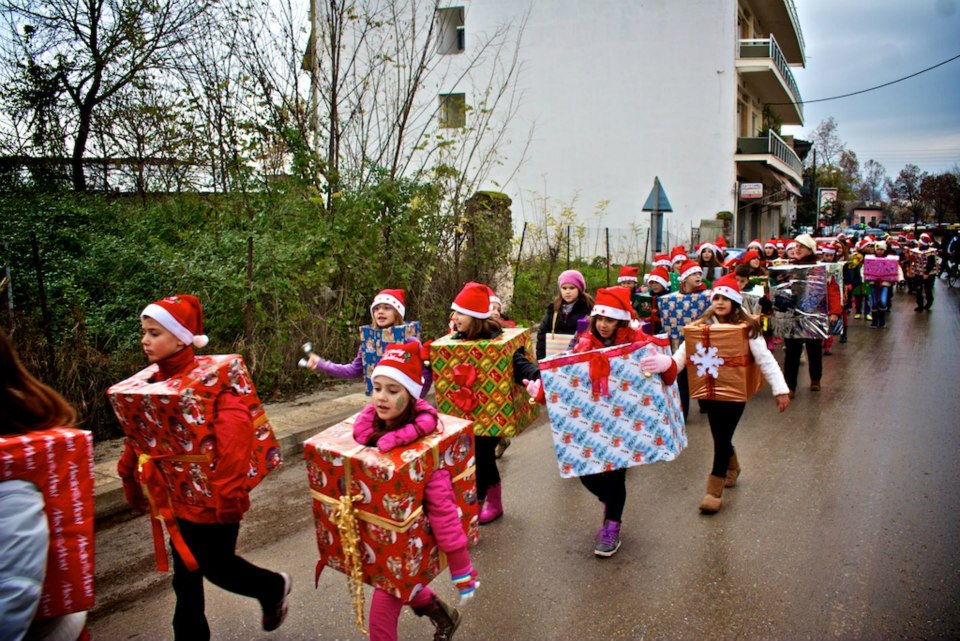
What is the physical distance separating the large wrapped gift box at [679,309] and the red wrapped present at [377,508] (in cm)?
529

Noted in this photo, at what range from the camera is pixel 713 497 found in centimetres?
498

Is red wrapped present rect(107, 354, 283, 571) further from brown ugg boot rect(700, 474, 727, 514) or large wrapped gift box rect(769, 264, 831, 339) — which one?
large wrapped gift box rect(769, 264, 831, 339)

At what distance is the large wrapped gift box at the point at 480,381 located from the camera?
463 centimetres

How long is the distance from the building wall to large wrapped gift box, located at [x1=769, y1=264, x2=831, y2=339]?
17635 mm

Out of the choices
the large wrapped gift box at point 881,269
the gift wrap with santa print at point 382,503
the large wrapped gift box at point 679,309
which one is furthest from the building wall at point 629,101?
the gift wrap with santa print at point 382,503

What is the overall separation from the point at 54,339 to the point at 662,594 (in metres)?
6.17

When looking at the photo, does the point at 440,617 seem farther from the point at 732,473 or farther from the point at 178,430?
the point at 732,473

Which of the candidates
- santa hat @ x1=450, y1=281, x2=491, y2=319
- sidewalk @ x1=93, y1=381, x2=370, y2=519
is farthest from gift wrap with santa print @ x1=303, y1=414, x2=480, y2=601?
sidewalk @ x1=93, y1=381, x2=370, y2=519

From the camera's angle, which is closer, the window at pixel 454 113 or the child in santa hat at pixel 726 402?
the child in santa hat at pixel 726 402

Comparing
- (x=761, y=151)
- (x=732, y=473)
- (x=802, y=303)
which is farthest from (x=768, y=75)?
(x=732, y=473)

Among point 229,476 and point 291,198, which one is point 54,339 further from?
point 229,476

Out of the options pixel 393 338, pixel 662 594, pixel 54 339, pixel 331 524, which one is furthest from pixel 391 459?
pixel 54 339

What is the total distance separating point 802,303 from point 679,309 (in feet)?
6.40

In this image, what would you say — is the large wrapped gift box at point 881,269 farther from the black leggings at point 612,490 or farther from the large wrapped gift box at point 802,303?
the black leggings at point 612,490
